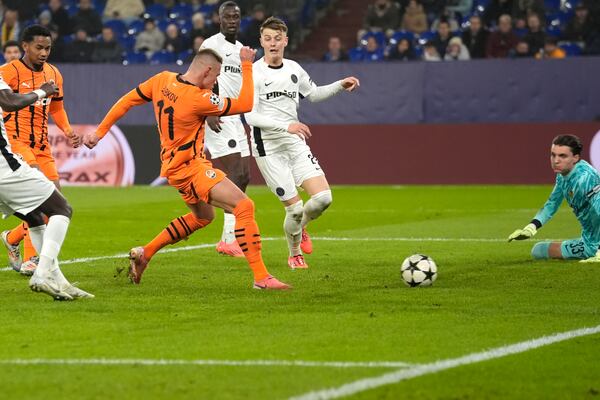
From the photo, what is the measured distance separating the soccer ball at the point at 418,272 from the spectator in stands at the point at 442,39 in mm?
15215

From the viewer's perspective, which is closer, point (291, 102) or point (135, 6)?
point (291, 102)

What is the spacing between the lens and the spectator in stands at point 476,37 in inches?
988

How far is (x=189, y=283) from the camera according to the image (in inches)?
423

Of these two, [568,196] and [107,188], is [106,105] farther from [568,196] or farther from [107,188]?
[568,196]

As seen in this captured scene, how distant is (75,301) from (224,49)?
5227 mm

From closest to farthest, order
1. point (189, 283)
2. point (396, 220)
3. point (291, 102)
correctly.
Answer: point (189, 283) < point (291, 102) < point (396, 220)

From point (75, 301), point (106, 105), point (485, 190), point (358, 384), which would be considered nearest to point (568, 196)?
point (75, 301)

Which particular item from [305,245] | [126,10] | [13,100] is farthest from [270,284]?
[126,10]

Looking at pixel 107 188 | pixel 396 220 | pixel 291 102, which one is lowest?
pixel 107 188

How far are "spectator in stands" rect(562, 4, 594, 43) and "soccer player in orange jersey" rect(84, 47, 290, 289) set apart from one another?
52.0ft

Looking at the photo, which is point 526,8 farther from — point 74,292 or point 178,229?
point 74,292

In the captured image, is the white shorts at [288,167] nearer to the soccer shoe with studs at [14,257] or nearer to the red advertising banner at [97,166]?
the soccer shoe with studs at [14,257]

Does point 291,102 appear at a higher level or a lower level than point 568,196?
Result: higher

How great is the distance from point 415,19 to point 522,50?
9.31 feet
